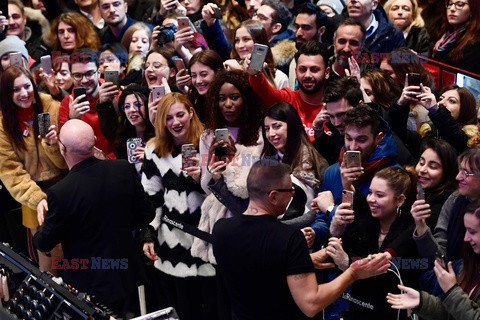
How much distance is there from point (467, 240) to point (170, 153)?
2.23 m

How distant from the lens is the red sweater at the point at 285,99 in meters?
6.94

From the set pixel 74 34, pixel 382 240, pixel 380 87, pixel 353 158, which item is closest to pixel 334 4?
pixel 380 87

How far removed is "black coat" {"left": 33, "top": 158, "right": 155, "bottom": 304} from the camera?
20.1 feet

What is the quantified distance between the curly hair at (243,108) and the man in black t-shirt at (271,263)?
150cm

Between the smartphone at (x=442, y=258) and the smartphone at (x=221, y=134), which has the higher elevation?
the smartphone at (x=221, y=134)

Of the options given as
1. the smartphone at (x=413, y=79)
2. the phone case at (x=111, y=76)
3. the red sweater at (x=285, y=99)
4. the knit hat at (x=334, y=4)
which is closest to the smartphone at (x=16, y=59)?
the phone case at (x=111, y=76)

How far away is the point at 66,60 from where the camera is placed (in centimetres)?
842

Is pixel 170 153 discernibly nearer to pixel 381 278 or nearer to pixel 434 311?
pixel 381 278

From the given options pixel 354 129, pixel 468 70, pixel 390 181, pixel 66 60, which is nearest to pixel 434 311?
pixel 390 181

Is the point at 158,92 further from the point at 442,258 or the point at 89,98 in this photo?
the point at 442,258

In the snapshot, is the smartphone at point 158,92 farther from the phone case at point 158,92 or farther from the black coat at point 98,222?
the black coat at point 98,222

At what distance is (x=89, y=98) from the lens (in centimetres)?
792

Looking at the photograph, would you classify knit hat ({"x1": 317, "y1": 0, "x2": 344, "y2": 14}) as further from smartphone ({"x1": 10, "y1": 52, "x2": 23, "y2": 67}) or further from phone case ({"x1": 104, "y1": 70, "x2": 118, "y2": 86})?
smartphone ({"x1": 10, "y1": 52, "x2": 23, "y2": 67})

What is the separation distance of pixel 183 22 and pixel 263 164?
2.79m
